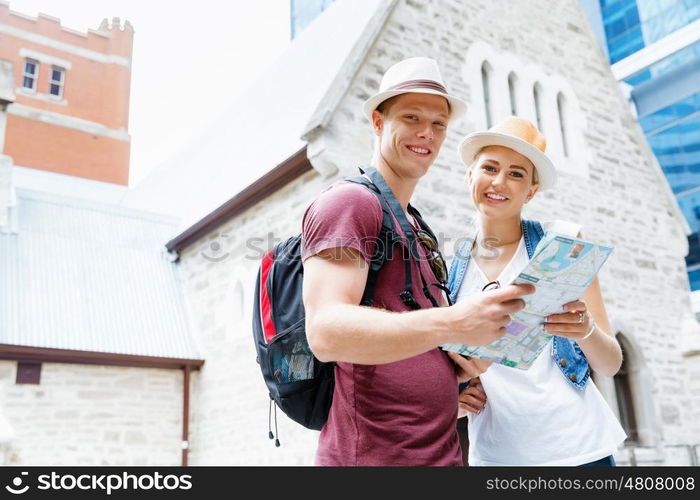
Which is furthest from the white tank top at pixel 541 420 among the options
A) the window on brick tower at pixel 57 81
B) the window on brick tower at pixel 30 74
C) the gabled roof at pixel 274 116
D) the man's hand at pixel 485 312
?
the window on brick tower at pixel 57 81

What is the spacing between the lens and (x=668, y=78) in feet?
81.3

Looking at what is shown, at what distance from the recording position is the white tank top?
2070 mm

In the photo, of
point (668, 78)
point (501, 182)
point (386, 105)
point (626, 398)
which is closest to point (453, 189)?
point (626, 398)

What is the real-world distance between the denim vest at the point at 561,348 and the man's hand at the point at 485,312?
0.72m

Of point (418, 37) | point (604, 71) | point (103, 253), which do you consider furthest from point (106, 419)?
point (604, 71)

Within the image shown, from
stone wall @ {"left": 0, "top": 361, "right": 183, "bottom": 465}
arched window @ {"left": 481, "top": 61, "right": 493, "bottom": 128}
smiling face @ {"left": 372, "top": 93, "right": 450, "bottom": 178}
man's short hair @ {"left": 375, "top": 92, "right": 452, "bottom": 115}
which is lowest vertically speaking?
smiling face @ {"left": 372, "top": 93, "right": 450, "bottom": 178}

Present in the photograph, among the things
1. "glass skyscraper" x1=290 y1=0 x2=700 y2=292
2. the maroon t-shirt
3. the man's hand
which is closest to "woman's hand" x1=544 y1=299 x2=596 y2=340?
the man's hand

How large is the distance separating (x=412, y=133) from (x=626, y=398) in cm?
854

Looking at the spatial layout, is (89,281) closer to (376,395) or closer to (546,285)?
(376,395)

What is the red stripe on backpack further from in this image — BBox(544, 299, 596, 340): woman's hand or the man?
BBox(544, 299, 596, 340): woman's hand

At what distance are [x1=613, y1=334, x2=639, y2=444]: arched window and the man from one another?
799 centimetres

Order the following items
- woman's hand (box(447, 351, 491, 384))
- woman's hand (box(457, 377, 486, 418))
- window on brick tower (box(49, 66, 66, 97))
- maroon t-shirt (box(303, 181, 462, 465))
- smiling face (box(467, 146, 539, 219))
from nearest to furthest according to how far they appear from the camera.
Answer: maroon t-shirt (box(303, 181, 462, 465))
woman's hand (box(447, 351, 491, 384))
woman's hand (box(457, 377, 486, 418))
smiling face (box(467, 146, 539, 219))
window on brick tower (box(49, 66, 66, 97))

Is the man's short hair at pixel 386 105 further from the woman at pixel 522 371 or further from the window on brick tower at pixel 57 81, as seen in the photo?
the window on brick tower at pixel 57 81

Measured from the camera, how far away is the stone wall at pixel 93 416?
7945 mm
